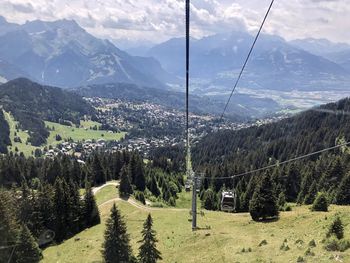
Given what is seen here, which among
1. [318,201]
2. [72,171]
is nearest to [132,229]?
[318,201]

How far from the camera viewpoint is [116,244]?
50.4 m

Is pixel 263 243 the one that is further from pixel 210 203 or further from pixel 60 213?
pixel 210 203

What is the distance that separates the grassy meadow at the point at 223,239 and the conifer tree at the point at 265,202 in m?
2.03

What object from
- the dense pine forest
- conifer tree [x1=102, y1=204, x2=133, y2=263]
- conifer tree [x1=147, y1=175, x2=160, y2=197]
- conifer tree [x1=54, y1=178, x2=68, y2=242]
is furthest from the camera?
conifer tree [x1=147, y1=175, x2=160, y2=197]

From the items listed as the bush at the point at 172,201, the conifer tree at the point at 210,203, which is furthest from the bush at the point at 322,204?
the bush at the point at 172,201

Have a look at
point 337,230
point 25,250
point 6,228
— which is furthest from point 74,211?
point 337,230

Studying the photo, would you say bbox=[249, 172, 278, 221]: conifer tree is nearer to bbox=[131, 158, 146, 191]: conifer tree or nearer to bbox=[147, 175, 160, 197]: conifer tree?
bbox=[131, 158, 146, 191]: conifer tree

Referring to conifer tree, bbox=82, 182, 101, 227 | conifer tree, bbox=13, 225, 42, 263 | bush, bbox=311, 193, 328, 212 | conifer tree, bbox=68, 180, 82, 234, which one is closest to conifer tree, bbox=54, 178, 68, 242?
conifer tree, bbox=68, 180, 82, 234

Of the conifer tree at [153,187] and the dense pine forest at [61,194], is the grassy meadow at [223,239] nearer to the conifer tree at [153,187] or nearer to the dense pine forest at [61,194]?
the dense pine forest at [61,194]

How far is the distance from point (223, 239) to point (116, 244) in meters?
14.4

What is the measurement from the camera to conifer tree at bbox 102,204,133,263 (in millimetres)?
50375

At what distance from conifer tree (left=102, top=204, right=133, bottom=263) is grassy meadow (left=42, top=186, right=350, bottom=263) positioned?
522 cm

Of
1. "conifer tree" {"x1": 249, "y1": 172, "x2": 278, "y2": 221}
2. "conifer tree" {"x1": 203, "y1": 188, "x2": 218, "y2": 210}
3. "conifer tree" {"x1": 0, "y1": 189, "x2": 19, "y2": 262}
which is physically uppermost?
"conifer tree" {"x1": 249, "y1": 172, "x2": 278, "y2": 221}

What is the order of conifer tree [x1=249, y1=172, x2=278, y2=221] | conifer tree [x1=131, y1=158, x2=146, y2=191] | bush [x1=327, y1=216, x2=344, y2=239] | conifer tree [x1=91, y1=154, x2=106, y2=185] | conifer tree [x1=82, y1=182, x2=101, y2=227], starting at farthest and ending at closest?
conifer tree [x1=91, y1=154, x2=106, y2=185], conifer tree [x1=131, y1=158, x2=146, y2=191], conifer tree [x1=82, y1=182, x2=101, y2=227], conifer tree [x1=249, y1=172, x2=278, y2=221], bush [x1=327, y1=216, x2=344, y2=239]
